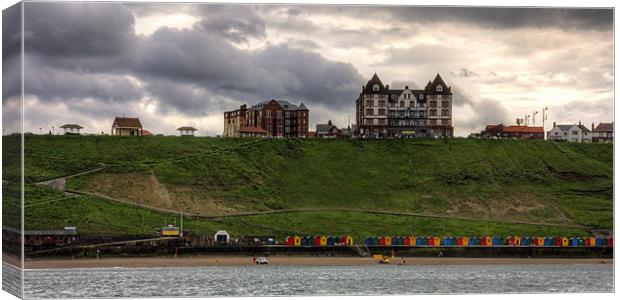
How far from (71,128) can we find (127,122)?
472cm

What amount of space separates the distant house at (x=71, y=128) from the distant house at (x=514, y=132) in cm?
3940

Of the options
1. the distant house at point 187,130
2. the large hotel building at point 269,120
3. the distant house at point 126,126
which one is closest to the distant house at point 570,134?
the large hotel building at point 269,120

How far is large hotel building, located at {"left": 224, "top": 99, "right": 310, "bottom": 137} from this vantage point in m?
109

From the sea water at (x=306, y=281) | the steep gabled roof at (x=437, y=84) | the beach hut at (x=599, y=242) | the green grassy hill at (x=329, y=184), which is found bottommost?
the sea water at (x=306, y=281)

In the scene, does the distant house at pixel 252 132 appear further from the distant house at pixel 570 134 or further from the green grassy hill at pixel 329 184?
the distant house at pixel 570 134

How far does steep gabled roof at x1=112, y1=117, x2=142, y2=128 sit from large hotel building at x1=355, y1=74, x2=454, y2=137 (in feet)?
63.2

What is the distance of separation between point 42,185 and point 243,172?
2005 centimetres

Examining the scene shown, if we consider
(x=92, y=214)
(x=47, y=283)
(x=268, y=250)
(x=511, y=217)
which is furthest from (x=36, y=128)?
(x=511, y=217)

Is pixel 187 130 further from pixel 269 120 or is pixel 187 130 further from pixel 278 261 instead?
pixel 278 261

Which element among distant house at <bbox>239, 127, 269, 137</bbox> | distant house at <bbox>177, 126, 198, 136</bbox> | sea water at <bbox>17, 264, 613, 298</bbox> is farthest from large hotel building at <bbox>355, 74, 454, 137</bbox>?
sea water at <bbox>17, 264, 613, 298</bbox>

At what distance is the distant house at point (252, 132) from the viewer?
115869mm

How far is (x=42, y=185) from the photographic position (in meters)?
100

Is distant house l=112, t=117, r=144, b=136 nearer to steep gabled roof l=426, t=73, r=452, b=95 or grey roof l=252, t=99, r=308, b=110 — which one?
grey roof l=252, t=99, r=308, b=110

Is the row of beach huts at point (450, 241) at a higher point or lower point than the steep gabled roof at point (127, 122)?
lower
